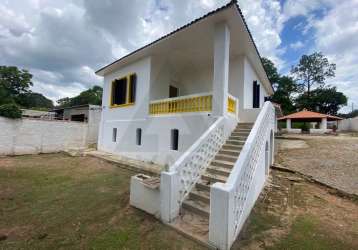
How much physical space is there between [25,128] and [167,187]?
11796 millimetres

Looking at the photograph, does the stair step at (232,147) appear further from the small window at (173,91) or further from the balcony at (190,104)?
the small window at (173,91)

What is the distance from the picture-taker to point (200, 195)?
4043mm

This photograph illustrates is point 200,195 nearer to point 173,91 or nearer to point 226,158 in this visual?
point 226,158

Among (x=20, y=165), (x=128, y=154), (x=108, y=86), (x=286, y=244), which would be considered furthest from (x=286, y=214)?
(x=108, y=86)

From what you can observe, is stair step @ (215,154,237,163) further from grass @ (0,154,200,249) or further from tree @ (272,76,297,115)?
tree @ (272,76,297,115)

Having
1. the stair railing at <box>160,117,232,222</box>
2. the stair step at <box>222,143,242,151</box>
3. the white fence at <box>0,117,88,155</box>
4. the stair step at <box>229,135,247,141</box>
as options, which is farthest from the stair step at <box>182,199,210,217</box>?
the white fence at <box>0,117,88,155</box>

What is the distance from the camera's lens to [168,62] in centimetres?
978

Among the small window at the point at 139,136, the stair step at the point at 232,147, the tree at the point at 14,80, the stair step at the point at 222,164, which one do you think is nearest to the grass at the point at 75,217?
the stair step at the point at 222,164

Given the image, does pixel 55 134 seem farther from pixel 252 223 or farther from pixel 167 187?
pixel 252 223

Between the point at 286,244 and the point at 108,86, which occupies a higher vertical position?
the point at 108,86

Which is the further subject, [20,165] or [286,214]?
[20,165]

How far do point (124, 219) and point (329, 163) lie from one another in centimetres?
828

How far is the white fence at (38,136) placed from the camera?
33.4ft

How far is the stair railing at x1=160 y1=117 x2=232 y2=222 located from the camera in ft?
11.7
